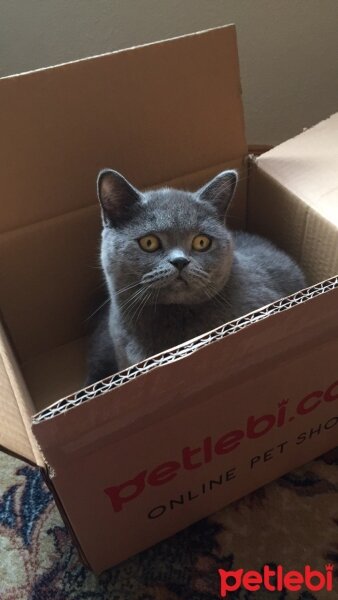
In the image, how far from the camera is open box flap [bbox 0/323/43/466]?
64cm

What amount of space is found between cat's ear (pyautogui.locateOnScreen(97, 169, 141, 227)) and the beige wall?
35.8 inches

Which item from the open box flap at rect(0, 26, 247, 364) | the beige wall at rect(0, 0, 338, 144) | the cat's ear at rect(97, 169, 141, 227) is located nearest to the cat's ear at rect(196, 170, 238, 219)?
the cat's ear at rect(97, 169, 141, 227)

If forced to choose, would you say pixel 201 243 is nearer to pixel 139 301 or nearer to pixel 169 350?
pixel 139 301

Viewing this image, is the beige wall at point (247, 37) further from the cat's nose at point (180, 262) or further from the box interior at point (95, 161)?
the cat's nose at point (180, 262)

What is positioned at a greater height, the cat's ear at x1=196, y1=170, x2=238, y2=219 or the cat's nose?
the cat's ear at x1=196, y1=170, x2=238, y2=219

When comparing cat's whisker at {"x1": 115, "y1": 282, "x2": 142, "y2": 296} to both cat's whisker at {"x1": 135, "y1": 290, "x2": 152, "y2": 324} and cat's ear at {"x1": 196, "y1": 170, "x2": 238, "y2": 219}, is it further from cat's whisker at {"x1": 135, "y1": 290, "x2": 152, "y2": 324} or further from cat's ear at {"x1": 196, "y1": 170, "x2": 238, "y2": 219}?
cat's ear at {"x1": 196, "y1": 170, "x2": 238, "y2": 219}

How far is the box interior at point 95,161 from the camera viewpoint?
1.02 metres

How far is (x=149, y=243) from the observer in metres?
0.88

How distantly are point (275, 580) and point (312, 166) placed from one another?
2.78 feet

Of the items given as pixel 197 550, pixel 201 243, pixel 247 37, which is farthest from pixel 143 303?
pixel 247 37

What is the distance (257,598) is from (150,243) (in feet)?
2.20

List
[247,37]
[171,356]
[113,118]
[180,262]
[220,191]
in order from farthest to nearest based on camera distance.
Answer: [247,37], [113,118], [220,191], [180,262], [171,356]

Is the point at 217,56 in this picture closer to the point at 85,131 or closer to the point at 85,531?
the point at 85,131

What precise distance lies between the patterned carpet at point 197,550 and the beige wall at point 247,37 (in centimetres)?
130
